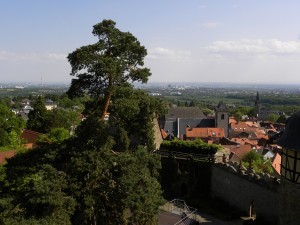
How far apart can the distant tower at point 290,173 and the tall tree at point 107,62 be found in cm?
711

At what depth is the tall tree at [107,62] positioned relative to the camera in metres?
15.6

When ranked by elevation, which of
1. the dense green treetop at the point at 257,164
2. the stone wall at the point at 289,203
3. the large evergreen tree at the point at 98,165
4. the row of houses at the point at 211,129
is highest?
the large evergreen tree at the point at 98,165

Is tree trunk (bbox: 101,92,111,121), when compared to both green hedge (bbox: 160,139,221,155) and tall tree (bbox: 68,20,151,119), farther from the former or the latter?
green hedge (bbox: 160,139,221,155)

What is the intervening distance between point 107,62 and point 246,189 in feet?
40.4

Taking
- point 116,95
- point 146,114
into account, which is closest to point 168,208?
point 146,114

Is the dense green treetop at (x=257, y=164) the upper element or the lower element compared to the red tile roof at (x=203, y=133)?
upper

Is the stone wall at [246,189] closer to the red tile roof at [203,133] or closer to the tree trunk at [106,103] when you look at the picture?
the tree trunk at [106,103]

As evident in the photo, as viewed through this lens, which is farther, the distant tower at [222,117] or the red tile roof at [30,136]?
the distant tower at [222,117]

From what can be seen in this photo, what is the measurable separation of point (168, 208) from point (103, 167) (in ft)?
32.5

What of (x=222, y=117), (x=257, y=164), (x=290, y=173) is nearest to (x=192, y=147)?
(x=257, y=164)

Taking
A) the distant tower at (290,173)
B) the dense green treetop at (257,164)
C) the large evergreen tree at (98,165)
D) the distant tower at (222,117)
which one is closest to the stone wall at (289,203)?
the distant tower at (290,173)

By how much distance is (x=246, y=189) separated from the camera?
71.4 feet

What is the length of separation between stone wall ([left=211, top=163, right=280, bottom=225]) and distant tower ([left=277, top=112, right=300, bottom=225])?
2.88 m

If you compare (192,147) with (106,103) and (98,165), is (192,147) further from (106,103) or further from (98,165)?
(98,165)
